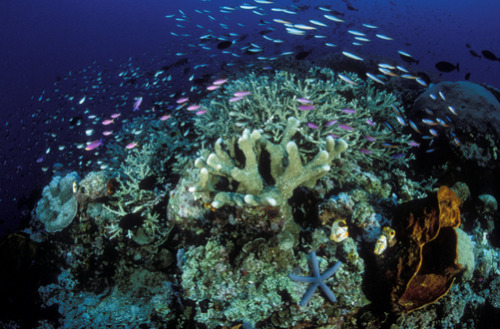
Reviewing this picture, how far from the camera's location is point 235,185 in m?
4.16

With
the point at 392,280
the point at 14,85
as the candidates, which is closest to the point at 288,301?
the point at 392,280

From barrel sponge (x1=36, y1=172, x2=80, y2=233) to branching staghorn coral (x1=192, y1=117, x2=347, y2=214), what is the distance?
14.7ft

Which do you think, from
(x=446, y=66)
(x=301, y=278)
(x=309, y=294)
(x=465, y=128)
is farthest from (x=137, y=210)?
(x=465, y=128)

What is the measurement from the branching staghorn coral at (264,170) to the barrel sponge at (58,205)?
4.49 metres

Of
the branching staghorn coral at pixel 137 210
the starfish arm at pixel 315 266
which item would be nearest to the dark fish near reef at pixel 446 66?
the starfish arm at pixel 315 266

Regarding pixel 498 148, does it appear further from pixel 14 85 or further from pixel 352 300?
pixel 14 85

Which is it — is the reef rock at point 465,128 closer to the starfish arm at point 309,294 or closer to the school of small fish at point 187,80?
the school of small fish at point 187,80

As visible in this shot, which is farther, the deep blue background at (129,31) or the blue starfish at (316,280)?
the deep blue background at (129,31)

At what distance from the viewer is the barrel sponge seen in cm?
630

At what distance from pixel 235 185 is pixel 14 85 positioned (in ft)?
333

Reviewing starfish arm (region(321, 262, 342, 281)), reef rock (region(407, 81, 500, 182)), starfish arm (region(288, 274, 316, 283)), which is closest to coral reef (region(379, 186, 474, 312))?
starfish arm (region(321, 262, 342, 281))

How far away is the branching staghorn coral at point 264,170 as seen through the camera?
11.9 feet

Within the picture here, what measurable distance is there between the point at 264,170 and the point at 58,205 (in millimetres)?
6163

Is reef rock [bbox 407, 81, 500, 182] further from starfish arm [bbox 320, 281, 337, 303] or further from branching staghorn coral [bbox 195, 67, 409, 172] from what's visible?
starfish arm [bbox 320, 281, 337, 303]
